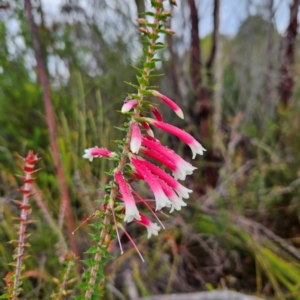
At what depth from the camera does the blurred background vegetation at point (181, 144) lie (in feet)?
7.02

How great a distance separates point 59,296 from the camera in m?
1.09

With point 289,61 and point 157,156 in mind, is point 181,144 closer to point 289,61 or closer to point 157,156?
point 289,61

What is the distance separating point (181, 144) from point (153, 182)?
194cm

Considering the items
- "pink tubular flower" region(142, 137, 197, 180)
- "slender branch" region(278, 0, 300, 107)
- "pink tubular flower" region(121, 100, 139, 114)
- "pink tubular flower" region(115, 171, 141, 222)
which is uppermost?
"slender branch" region(278, 0, 300, 107)

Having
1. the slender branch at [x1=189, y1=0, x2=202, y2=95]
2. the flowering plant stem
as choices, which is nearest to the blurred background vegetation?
the slender branch at [x1=189, y1=0, x2=202, y2=95]

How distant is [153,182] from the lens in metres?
1.01

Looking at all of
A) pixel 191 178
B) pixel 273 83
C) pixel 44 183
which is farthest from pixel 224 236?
pixel 273 83

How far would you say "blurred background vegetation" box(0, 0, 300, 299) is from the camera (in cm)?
214

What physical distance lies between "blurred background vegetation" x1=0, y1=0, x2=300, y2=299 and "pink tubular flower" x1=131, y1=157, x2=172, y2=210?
967 millimetres

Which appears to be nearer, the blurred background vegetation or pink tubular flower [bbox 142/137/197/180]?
pink tubular flower [bbox 142/137/197/180]

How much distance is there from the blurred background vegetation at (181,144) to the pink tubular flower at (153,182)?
967 mm

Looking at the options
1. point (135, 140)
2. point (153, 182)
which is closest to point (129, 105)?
point (135, 140)

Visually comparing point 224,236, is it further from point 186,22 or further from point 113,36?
point 113,36

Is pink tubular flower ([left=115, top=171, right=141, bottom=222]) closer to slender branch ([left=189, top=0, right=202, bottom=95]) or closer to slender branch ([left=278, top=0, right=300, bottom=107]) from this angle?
slender branch ([left=189, top=0, right=202, bottom=95])
